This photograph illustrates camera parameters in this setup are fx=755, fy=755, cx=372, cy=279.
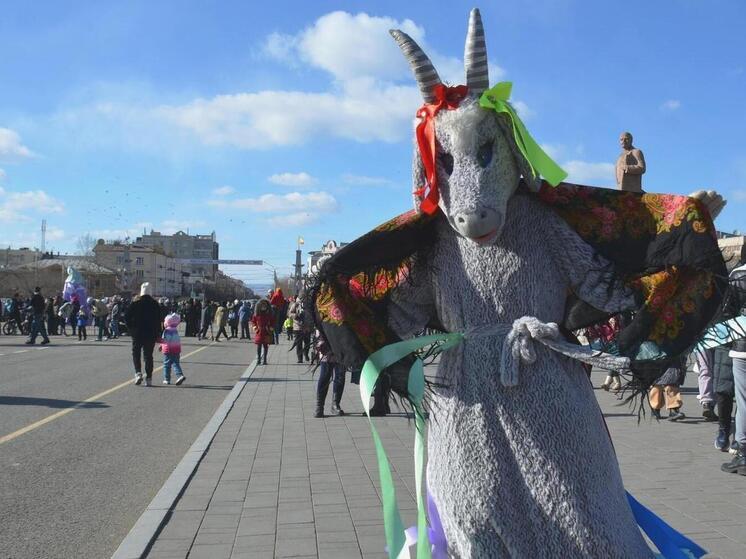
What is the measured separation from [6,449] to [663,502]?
244 inches

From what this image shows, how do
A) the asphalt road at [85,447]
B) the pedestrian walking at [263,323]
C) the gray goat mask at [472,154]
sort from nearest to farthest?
1. the gray goat mask at [472,154]
2. the asphalt road at [85,447]
3. the pedestrian walking at [263,323]

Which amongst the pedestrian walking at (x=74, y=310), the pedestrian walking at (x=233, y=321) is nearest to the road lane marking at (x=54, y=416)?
the pedestrian walking at (x=74, y=310)

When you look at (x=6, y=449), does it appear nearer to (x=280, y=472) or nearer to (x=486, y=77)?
(x=280, y=472)

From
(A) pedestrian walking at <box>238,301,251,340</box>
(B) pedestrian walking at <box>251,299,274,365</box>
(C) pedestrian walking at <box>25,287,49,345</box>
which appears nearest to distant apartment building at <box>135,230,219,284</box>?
(A) pedestrian walking at <box>238,301,251,340</box>

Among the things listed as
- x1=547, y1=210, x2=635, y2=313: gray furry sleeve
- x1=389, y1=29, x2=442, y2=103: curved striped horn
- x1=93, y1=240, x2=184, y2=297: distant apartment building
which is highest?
x1=93, y1=240, x2=184, y2=297: distant apartment building

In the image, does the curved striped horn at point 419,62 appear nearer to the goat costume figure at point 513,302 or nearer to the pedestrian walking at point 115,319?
the goat costume figure at point 513,302

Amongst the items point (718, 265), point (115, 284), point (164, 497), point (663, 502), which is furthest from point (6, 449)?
point (115, 284)

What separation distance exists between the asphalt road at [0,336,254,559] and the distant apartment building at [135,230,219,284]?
466ft

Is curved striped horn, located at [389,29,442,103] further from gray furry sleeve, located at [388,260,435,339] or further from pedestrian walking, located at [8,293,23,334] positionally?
pedestrian walking, located at [8,293,23,334]

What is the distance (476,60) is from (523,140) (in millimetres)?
327

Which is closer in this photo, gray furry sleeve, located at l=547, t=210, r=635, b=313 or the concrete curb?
gray furry sleeve, located at l=547, t=210, r=635, b=313

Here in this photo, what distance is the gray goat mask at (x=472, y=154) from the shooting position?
235 cm

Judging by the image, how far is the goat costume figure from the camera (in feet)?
7.41

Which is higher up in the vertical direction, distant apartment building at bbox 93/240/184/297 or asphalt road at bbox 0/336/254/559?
distant apartment building at bbox 93/240/184/297
